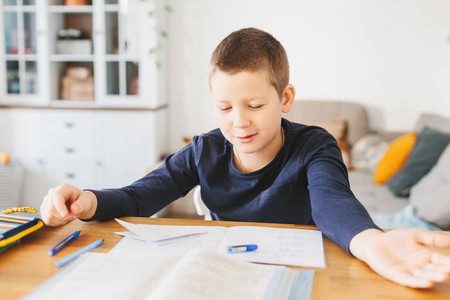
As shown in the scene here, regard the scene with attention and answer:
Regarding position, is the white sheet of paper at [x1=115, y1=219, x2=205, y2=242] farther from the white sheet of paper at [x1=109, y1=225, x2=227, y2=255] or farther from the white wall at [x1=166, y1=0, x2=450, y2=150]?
the white wall at [x1=166, y1=0, x2=450, y2=150]

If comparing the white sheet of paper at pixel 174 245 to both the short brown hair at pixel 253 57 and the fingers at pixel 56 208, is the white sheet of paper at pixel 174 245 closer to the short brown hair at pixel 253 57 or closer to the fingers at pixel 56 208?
the fingers at pixel 56 208

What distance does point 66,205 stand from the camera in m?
1.05

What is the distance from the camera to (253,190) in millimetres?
1307

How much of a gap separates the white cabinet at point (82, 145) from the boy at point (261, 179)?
246cm

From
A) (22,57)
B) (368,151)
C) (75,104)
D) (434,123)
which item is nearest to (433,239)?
(434,123)

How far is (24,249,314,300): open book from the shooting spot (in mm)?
678

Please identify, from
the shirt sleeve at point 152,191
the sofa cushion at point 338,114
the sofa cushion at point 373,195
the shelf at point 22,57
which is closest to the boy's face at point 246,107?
the shirt sleeve at point 152,191

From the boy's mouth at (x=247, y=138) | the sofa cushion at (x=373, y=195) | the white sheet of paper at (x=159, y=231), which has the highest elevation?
the boy's mouth at (x=247, y=138)

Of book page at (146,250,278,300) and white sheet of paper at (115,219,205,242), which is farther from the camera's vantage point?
white sheet of paper at (115,219,205,242)

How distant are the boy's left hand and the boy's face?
16.5 inches

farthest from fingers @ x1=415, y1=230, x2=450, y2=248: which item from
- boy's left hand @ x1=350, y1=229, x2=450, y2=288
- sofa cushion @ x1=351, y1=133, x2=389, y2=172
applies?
sofa cushion @ x1=351, y1=133, x2=389, y2=172

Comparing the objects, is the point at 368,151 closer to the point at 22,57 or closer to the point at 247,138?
the point at 247,138

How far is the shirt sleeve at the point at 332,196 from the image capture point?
903mm

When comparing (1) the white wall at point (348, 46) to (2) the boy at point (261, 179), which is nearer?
(2) the boy at point (261, 179)
